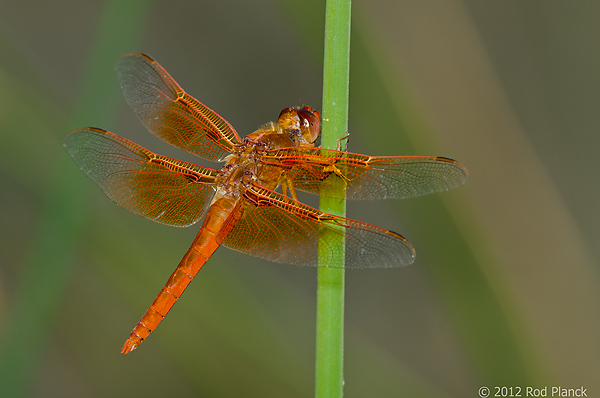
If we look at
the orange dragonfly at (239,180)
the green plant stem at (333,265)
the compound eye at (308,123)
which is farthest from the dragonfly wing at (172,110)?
the green plant stem at (333,265)

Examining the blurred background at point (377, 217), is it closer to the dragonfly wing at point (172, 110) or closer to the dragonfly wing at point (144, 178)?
the dragonfly wing at point (172, 110)

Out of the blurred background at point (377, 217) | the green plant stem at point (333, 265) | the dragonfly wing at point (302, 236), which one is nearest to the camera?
the green plant stem at point (333, 265)

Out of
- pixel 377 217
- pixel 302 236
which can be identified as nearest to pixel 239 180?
pixel 302 236

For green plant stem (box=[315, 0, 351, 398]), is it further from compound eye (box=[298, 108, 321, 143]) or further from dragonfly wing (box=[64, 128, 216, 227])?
dragonfly wing (box=[64, 128, 216, 227])

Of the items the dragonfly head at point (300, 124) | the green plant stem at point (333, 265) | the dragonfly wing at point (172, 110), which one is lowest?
the green plant stem at point (333, 265)

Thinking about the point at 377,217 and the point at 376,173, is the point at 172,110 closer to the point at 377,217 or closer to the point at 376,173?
the point at 376,173

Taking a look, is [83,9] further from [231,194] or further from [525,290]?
[525,290]

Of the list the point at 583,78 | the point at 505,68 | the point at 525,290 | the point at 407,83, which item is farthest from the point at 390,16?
the point at 525,290
